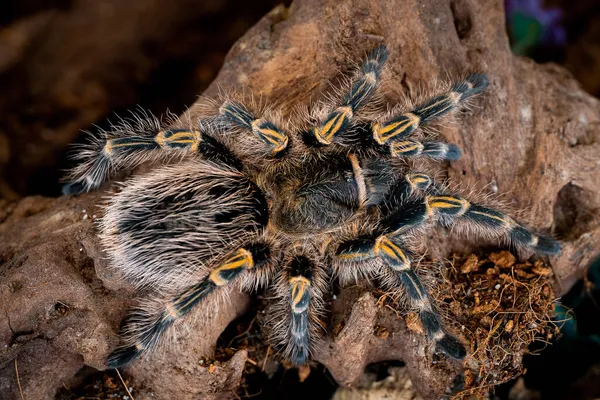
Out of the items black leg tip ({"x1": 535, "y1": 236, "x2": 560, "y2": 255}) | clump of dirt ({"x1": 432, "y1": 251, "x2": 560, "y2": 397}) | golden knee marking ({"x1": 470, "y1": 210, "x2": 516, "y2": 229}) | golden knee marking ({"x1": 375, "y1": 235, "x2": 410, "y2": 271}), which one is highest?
golden knee marking ({"x1": 375, "y1": 235, "x2": 410, "y2": 271})

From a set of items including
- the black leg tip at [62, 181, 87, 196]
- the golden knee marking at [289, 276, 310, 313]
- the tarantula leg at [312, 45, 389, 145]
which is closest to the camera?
the golden knee marking at [289, 276, 310, 313]

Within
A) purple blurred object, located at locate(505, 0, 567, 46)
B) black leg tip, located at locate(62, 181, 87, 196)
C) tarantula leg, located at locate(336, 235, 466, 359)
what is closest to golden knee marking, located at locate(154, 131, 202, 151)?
black leg tip, located at locate(62, 181, 87, 196)

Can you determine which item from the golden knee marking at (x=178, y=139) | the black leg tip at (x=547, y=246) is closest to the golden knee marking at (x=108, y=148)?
the golden knee marking at (x=178, y=139)

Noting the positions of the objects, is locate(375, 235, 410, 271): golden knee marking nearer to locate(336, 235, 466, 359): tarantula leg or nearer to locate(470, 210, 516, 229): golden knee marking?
locate(336, 235, 466, 359): tarantula leg

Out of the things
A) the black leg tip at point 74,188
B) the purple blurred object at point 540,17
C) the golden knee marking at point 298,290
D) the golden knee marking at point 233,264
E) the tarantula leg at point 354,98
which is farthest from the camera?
the purple blurred object at point 540,17

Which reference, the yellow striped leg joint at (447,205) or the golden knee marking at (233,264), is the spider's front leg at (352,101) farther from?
the golden knee marking at (233,264)

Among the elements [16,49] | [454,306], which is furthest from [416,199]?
[16,49]
